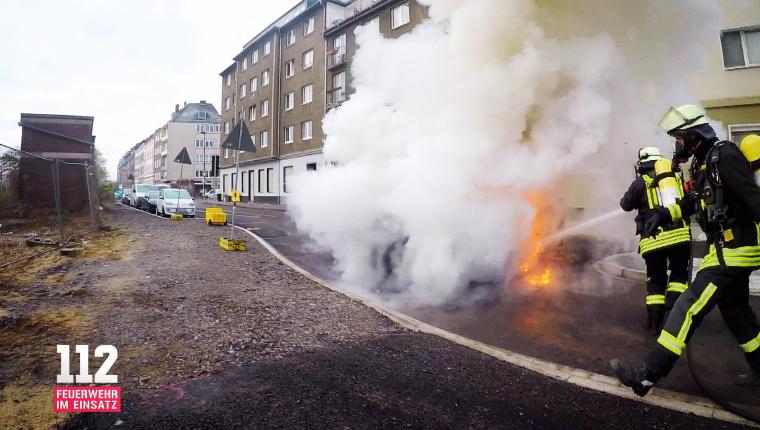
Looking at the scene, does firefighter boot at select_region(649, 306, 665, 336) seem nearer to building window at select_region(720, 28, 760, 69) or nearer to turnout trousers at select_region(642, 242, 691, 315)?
turnout trousers at select_region(642, 242, 691, 315)

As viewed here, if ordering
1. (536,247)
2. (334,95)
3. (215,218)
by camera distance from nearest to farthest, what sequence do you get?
(536,247), (215,218), (334,95)

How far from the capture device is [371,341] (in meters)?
3.68

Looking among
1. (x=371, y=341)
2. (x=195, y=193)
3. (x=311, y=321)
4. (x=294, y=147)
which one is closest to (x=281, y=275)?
(x=311, y=321)

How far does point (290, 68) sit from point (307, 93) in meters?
3.76

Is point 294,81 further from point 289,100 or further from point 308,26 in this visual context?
point 308,26

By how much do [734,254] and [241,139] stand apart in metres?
9.03

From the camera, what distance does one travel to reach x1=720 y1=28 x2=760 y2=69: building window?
1009cm

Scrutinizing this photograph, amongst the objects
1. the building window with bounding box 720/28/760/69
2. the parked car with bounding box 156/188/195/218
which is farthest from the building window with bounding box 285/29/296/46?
the building window with bounding box 720/28/760/69

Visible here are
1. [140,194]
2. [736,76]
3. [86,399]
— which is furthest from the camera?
[140,194]

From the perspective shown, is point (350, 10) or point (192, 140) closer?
point (350, 10)

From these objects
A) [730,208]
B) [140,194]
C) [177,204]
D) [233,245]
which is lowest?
[233,245]

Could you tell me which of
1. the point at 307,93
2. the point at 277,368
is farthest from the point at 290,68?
the point at 277,368

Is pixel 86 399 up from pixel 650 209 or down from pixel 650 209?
down

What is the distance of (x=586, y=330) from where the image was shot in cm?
423
